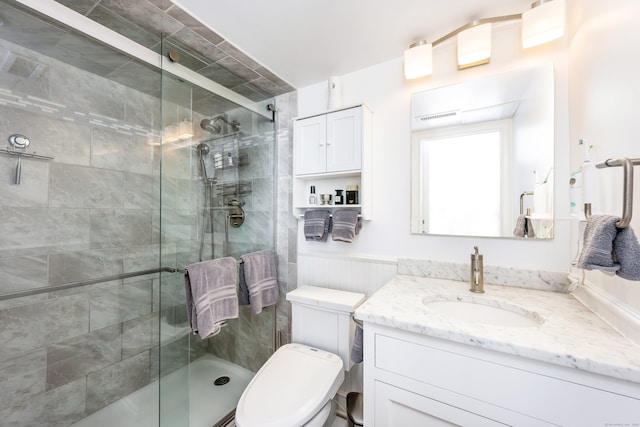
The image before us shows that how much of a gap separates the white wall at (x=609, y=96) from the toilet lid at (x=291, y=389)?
104 centimetres

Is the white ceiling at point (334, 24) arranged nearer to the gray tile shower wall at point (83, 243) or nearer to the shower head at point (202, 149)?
the shower head at point (202, 149)

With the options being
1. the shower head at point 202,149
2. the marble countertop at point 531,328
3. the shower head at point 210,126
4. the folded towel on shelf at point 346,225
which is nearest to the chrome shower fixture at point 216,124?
the shower head at point 210,126

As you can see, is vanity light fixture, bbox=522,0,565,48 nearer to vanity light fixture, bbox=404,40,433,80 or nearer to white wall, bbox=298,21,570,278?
white wall, bbox=298,21,570,278

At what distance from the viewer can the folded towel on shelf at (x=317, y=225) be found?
158cm

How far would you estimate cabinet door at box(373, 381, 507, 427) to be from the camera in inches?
29.4

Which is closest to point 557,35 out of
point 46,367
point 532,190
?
point 532,190

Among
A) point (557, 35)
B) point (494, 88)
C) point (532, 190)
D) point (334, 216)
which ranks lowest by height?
point (334, 216)

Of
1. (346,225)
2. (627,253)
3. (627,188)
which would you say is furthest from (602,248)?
(346,225)

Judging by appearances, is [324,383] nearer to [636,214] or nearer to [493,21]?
[636,214]

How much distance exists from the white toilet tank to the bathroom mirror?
601 mm

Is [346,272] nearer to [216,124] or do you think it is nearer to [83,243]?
[216,124]

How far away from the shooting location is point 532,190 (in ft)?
3.80

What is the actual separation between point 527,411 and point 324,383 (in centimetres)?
74

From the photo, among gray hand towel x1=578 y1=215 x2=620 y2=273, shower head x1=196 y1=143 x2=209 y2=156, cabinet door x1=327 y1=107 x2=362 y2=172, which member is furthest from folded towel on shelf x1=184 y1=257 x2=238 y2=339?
gray hand towel x1=578 y1=215 x2=620 y2=273
